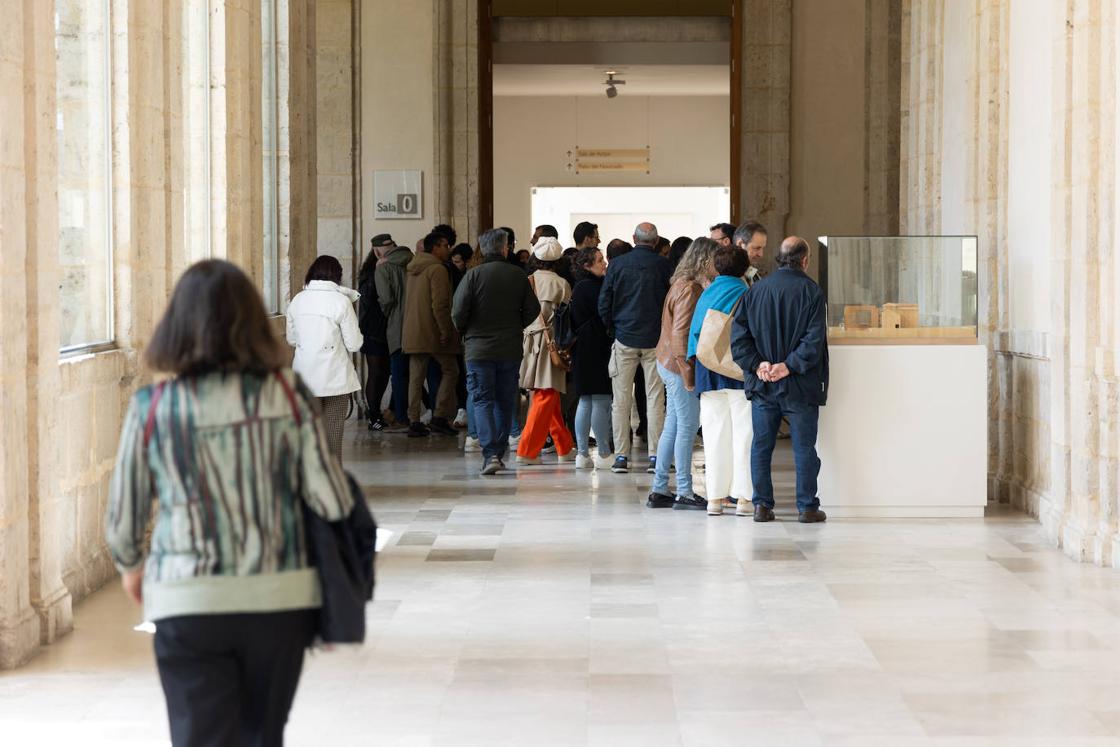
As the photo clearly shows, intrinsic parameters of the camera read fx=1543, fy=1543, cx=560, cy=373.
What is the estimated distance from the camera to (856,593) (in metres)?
6.67

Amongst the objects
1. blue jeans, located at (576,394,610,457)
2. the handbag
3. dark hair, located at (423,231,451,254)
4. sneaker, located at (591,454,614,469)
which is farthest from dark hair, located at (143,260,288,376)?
dark hair, located at (423,231,451,254)

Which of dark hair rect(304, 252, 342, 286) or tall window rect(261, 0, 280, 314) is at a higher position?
tall window rect(261, 0, 280, 314)

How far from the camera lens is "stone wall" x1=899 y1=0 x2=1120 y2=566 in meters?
7.44

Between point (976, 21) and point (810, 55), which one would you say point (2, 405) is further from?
point (810, 55)

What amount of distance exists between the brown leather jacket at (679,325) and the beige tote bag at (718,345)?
0.33 metres

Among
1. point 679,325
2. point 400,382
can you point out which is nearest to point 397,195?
point 400,382

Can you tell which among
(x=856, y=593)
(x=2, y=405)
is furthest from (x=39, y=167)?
(x=856, y=593)

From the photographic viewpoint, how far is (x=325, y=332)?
A: 8.77 metres

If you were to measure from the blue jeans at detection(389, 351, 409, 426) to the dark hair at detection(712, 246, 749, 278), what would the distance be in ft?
17.2

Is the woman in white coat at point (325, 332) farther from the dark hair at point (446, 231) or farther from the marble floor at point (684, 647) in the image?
the dark hair at point (446, 231)

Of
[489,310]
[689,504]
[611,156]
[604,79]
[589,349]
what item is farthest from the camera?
[611,156]

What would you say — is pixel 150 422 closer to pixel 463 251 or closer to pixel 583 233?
pixel 583 233

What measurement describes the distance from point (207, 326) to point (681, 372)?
6.15 meters

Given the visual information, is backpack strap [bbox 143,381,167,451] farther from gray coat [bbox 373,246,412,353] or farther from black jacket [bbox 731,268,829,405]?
gray coat [bbox 373,246,412,353]
